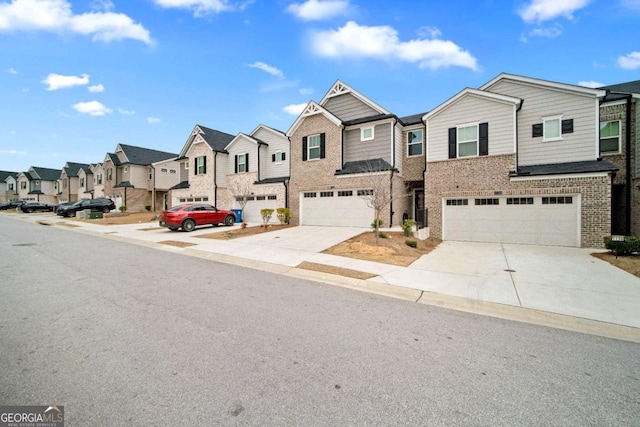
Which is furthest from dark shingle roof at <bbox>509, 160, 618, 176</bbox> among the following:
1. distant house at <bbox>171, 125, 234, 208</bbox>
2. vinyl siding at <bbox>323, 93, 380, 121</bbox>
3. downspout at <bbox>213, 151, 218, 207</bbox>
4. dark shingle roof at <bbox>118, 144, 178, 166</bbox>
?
dark shingle roof at <bbox>118, 144, 178, 166</bbox>

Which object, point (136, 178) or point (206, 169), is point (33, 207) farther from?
point (206, 169)

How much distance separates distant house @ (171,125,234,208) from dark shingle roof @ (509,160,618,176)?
21.0 meters

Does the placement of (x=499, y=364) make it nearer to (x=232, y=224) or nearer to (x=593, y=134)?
(x=593, y=134)

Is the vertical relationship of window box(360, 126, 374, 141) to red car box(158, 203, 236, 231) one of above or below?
above

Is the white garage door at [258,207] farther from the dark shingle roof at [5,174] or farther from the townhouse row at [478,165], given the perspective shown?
the dark shingle roof at [5,174]

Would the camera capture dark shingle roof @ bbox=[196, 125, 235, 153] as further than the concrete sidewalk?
Yes

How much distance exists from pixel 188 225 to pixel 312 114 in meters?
11.0

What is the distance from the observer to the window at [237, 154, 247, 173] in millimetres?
23547

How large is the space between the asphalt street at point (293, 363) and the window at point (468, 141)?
1217 cm

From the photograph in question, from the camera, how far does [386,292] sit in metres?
6.32

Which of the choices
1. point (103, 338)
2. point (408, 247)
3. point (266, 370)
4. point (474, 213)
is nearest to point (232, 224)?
point (408, 247)

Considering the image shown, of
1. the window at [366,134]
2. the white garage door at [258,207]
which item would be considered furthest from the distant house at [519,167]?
the white garage door at [258,207]

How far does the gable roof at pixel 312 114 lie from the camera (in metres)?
18.5

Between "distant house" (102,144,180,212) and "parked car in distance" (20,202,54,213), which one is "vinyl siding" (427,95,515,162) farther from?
"parked car in distance" (20,202,54,213)
